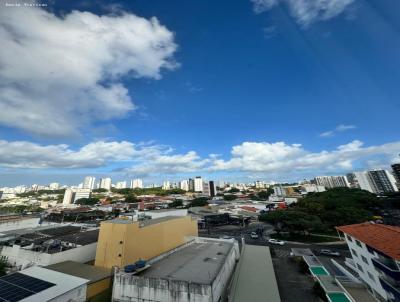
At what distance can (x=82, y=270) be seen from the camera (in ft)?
64.1

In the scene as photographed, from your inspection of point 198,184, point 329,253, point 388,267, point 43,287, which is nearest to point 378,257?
point 388,267

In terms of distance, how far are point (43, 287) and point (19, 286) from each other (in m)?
1.76

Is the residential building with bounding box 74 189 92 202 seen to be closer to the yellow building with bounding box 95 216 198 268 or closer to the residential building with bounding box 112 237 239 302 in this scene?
the yellow building with bounding box 95 216 198 268

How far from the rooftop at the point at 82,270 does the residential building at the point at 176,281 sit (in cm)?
373

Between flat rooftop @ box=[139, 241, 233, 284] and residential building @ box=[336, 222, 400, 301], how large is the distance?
12404 mm

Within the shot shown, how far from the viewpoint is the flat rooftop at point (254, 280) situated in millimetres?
15750

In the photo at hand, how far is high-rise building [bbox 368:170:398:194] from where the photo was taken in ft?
330

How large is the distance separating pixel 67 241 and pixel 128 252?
38.7 feet

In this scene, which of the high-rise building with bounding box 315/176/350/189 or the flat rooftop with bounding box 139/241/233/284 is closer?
the flat rooftop with bounding box 139/241/233/284

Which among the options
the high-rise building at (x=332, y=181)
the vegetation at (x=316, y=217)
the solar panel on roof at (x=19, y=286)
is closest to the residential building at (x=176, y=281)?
the solar panel on roof at (x=19, y=286)

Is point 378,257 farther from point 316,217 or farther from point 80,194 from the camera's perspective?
point 80,194

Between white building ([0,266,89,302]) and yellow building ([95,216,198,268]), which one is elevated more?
yellow building ([95,216,198,268])

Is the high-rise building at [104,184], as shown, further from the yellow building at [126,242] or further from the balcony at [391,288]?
the balcony at [391,288]

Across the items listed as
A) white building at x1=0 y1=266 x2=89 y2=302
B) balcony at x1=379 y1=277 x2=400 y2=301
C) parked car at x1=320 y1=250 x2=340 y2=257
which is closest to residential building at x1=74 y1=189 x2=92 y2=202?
white building at x1=0 y1=266 x2=89 y2=302
